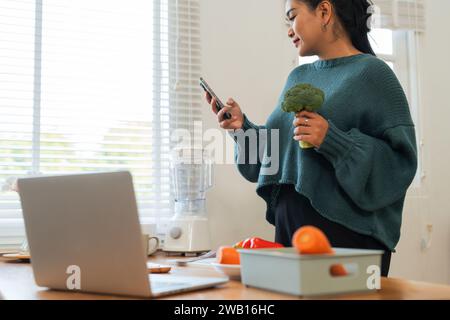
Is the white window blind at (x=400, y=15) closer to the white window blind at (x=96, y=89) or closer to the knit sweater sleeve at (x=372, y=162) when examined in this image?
the white window blind at (x=96, y=89)

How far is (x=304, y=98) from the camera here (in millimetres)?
1250

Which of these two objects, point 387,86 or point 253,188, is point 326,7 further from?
point 253,188

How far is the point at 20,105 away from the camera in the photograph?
6.59 ft

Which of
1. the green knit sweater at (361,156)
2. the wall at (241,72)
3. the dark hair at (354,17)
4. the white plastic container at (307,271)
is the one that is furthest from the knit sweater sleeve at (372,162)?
the wall at (241,72)

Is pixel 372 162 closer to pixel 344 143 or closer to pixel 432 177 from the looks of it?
pixel 344 143

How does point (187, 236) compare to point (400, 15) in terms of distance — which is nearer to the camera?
point (187, 236)

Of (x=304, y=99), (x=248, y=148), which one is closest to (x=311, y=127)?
(x=304, y=99)

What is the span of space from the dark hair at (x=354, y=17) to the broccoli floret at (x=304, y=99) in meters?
0.37

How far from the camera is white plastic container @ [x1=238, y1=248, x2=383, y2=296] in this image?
0.75 m

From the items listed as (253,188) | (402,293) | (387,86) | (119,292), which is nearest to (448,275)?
(253,188)

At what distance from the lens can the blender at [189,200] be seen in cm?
195

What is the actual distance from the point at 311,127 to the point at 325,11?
43 centimetres

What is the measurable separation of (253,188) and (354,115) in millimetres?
937
